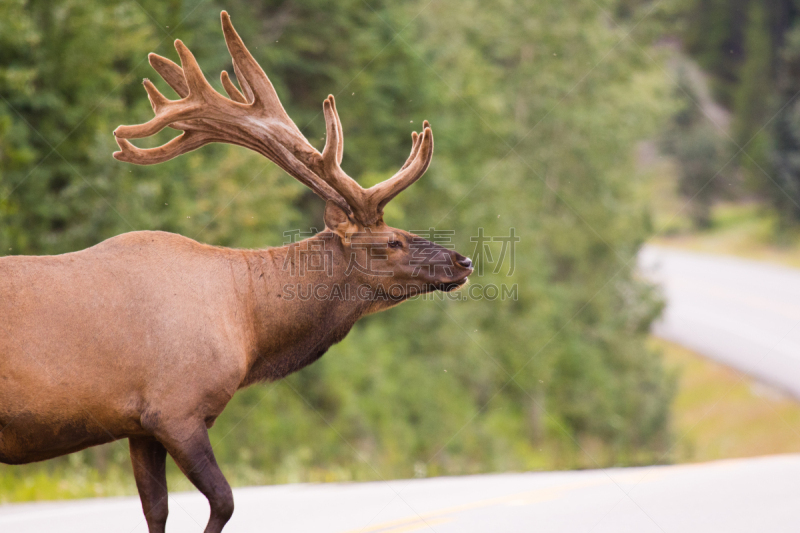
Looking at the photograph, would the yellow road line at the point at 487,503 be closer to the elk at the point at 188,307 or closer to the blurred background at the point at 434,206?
the elk at the point at 188,307

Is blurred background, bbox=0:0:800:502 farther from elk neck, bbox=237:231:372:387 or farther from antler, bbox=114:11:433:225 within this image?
antler, bbox=114:11:433:225

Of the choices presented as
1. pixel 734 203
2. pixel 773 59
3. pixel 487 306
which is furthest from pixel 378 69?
pixel 773 59

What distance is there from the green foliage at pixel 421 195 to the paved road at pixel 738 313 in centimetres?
292

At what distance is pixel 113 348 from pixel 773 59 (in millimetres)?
50761

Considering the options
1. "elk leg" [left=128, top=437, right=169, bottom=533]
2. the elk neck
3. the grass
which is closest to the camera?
"elk leg" [left=128, top=437, right=169, bottom=533]

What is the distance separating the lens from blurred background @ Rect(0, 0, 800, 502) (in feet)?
38.5

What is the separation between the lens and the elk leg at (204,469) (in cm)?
470

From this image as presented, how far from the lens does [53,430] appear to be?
4648 millimetres

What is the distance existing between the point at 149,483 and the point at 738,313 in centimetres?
2680

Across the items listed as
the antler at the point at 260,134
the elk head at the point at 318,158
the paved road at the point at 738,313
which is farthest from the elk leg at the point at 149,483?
the paved road at the point at 738,313

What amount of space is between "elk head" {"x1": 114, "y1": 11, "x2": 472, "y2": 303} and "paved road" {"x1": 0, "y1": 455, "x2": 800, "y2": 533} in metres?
1.89

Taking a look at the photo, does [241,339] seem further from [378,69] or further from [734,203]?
[734,203]

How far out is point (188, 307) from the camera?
4.99m

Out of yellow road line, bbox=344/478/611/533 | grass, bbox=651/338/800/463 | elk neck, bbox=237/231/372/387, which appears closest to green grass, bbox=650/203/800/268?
grass, bbox=651/338/800/463
